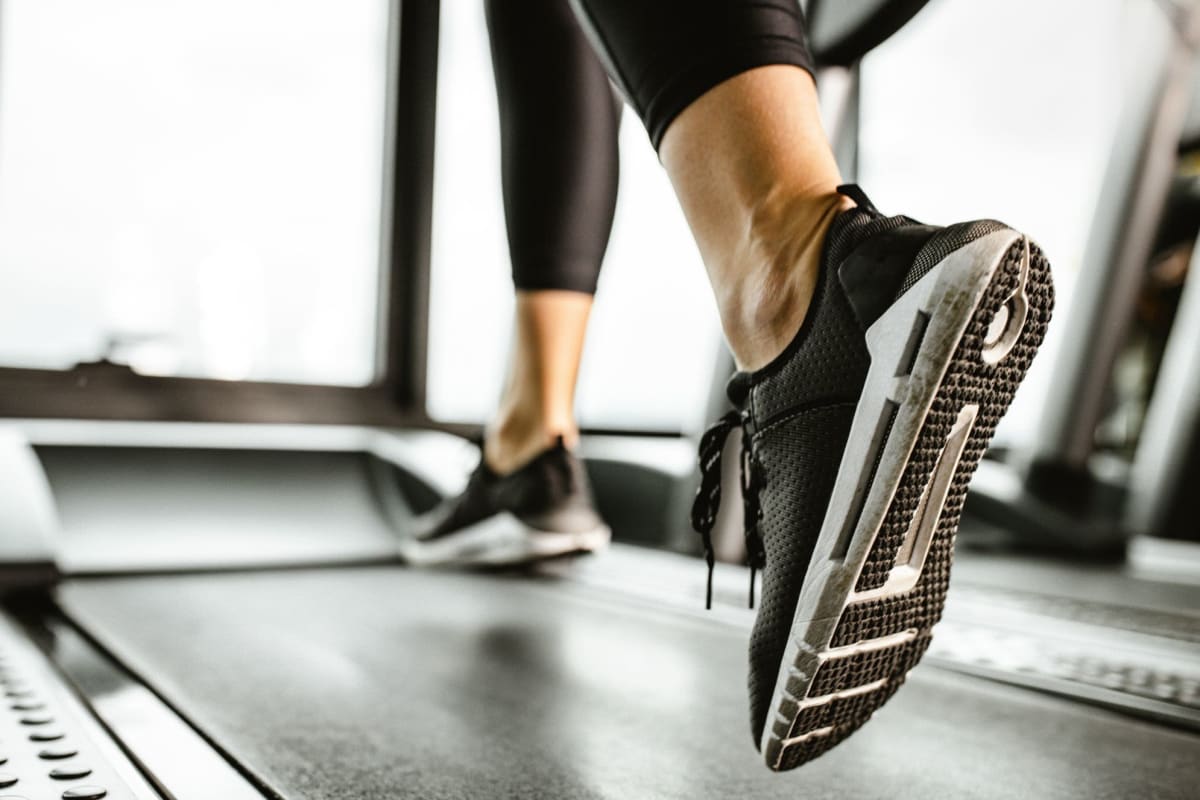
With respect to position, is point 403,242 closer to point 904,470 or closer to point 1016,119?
point 1016,119

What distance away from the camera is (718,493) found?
0.71 m

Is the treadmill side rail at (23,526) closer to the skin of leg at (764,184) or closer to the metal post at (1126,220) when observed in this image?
the skin of leg at (764,184)

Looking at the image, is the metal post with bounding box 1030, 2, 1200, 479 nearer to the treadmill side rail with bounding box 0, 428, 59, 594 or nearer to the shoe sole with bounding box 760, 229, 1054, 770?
the shoe sole with bounding box 760, 229, 1054, 770

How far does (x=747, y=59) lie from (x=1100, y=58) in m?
2.52

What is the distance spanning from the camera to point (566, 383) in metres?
1.27

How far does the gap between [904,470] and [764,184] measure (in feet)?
0.66

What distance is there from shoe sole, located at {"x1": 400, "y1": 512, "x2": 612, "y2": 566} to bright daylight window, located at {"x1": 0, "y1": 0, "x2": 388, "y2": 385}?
103cm

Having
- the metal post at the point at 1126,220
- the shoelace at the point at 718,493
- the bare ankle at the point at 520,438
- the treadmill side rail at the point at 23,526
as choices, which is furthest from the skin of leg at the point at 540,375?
the metal post at the point at 1126,220

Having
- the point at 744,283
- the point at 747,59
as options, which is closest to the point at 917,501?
the point at 744,283

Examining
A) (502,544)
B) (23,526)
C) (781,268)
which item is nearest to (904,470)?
(781,268)

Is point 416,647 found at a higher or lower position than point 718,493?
lower

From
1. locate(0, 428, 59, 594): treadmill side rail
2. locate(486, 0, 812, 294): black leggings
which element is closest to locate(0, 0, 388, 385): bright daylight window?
locate(0, 428, 59, 594): treadmill side rail

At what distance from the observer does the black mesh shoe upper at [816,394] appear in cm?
55

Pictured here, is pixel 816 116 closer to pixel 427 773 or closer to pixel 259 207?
pixel 427 773
